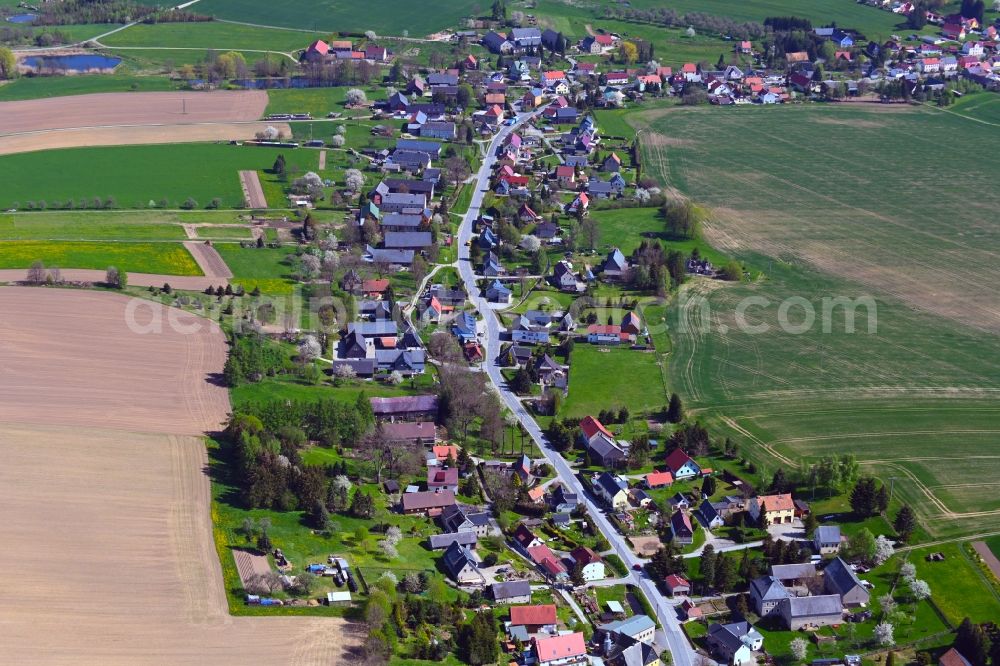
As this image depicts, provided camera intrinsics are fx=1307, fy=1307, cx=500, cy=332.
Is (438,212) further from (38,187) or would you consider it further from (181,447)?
(181,447)

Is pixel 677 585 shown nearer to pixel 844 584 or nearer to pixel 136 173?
pixel 844 584

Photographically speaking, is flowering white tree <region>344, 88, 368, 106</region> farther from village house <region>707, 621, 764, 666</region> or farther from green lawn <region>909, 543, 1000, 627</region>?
village house <region>707, 621, 764, 666</region>

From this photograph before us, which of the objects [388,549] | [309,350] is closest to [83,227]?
[309,350]

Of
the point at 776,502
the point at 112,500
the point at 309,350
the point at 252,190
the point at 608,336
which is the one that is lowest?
the point at 776,502

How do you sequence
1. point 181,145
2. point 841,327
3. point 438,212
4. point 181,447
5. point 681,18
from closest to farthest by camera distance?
1. point 181,447
2. point 841,327
3. point 438,212
4. point 181,145
5. point 681,18

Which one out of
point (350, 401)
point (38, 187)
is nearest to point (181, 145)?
point (38, 187)
